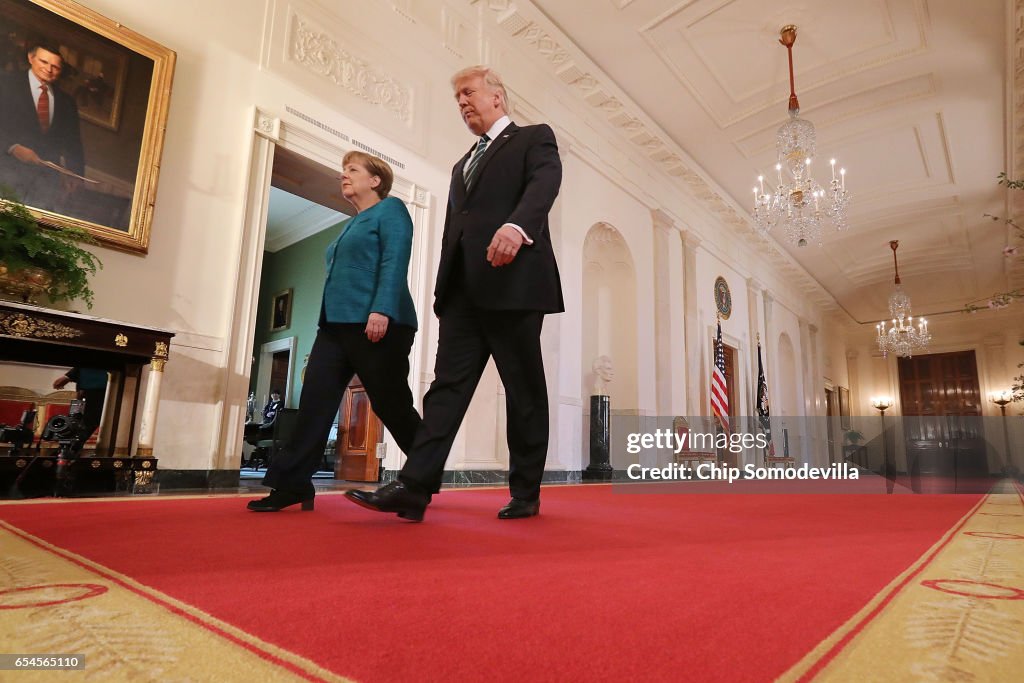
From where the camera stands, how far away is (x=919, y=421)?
1489 cm

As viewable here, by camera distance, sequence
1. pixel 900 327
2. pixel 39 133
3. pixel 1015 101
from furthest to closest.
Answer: pixel 900 327
pixel 1015 101
pixel 39 133

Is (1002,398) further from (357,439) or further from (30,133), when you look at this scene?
(30,133)

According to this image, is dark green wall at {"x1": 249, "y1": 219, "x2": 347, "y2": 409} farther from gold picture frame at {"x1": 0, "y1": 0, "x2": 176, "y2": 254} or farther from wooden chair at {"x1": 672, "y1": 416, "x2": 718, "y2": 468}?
wooden chair at {"x1": 672, "y1": 416, "x2": 718, "y2": 468}

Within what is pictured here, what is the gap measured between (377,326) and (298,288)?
755 cm

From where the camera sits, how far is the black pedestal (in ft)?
20.4

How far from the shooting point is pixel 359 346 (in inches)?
76.4

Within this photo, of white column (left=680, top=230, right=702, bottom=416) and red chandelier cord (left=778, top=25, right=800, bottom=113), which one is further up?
red chandelier cord (left=778, top=25, right=800, bottom=113)

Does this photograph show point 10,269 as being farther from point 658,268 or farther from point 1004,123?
point 1004,123

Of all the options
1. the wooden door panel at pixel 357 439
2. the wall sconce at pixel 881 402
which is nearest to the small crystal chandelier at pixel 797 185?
the wooden door panel at pixel 357 439

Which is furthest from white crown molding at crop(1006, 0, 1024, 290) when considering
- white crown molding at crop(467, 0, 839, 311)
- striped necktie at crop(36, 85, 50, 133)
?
striped necktie at crop(36, 85, 50, 133)

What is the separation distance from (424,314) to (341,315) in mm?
2670

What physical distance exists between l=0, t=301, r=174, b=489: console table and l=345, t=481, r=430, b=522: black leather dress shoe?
1747mm

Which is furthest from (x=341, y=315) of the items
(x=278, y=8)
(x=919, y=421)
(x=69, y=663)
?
(x=919, y=421)

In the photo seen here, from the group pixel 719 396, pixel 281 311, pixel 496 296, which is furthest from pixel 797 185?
pixel 281 311
